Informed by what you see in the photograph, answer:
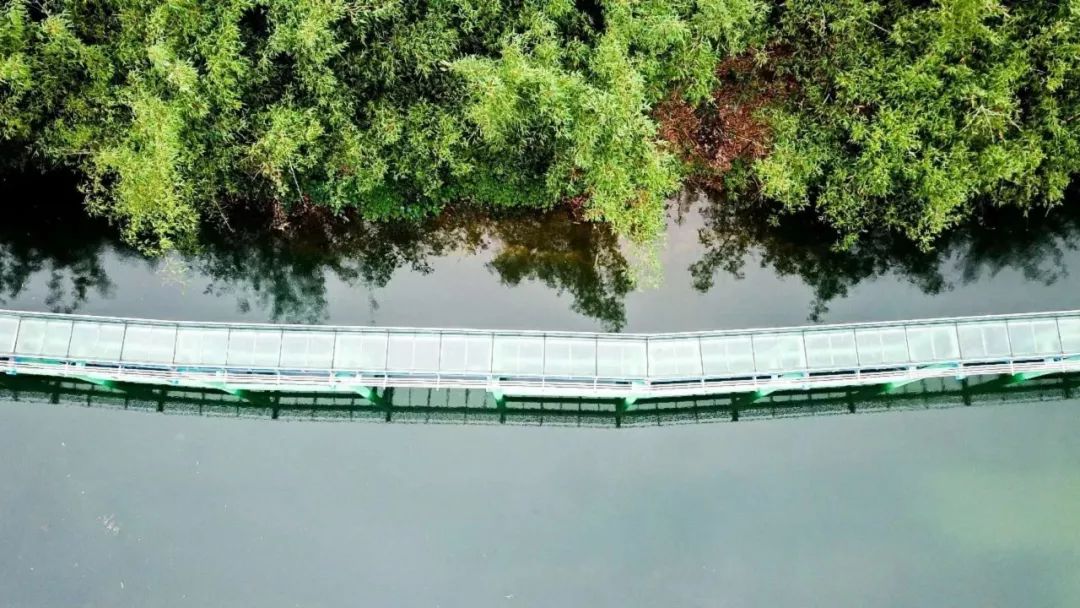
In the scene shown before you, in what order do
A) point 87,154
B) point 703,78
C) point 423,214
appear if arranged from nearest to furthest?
point 703,78 < point 87,154 < point 423,214

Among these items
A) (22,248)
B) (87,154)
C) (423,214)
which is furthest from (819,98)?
(22,248)

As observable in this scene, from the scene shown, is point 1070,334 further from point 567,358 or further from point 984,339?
point 567,358

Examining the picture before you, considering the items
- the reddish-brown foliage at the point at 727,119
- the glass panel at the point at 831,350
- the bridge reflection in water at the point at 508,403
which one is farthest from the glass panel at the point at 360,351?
the glass panel at the point at 831,350

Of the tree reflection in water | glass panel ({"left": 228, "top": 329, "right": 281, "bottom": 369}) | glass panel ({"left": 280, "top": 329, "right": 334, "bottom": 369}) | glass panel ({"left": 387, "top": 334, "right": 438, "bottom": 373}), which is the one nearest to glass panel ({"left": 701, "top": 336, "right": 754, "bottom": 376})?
glass panel ({"left": 387, "top": 334, "right": 438, "bottom": 373})

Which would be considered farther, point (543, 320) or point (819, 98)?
point (543, 320)

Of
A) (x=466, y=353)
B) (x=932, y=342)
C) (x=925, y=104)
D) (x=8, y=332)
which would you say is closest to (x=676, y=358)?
(x=466, y=353)

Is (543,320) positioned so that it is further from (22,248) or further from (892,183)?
(22,248)

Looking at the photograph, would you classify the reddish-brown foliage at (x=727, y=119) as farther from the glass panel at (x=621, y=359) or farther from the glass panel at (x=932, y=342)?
the glass panel at (x=932, y=342)
